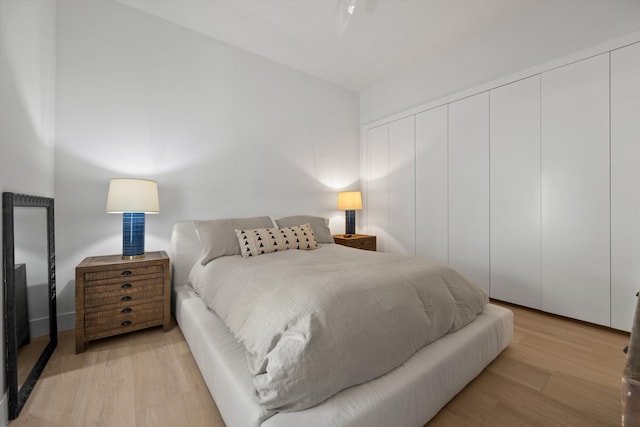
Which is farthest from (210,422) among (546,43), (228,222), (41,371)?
(546,43)

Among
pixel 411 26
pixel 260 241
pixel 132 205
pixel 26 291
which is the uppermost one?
pixel 411 26

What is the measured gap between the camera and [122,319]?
6.59 ft

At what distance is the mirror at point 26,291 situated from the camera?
1282mm

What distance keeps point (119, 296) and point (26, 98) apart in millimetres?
1368

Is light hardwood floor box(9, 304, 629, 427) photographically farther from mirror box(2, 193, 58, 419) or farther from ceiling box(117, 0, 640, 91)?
ceiling box(117, 0, 640, 91)

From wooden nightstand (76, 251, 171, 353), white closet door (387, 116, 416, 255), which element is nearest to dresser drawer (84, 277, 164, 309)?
wooden nightstand (76, 251, 171, 353)

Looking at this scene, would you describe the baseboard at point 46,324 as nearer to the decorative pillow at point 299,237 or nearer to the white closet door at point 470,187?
the decorative pillow at point 299,237

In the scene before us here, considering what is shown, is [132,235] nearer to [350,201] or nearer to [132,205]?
[132,205]

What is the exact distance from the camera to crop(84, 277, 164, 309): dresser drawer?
6.23 feet

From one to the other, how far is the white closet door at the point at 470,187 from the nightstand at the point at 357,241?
0.99 metres

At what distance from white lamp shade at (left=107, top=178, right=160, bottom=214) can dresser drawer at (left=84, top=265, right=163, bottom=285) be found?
445 mm

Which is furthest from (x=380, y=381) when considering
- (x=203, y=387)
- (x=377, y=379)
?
(x=203, y=387)

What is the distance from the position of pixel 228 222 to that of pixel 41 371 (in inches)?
58.2

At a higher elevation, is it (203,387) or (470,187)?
(470,187)
